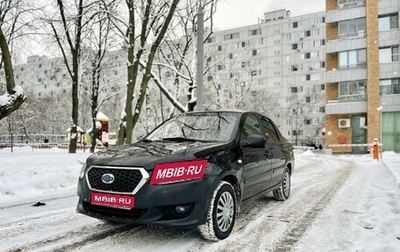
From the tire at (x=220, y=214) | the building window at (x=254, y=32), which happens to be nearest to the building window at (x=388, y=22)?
the tire at (x=220, y=214)

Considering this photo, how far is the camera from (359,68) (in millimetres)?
33375

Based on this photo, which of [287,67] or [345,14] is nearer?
[345,14]

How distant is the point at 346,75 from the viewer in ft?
111

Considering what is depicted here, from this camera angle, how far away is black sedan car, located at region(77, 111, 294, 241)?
403 cm

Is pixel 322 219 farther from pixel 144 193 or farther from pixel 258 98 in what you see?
pixel 258 98

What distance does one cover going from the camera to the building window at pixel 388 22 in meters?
32.1

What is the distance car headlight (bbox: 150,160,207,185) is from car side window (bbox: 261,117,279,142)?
2449 mm

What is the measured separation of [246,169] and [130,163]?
5.78 feet

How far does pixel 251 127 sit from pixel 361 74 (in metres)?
30.8

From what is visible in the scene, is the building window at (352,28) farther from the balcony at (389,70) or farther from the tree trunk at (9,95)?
the tree trunk at (9,95)

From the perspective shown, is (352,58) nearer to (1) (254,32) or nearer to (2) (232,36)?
(1) (254,32)

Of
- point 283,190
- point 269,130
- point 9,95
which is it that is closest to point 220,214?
point 269,130

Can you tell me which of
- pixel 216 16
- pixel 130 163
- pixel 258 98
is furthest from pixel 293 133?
pixel 130 163

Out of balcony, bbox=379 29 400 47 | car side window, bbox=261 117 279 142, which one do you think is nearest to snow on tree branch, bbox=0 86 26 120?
car side window, bbox=261 117 279 142
